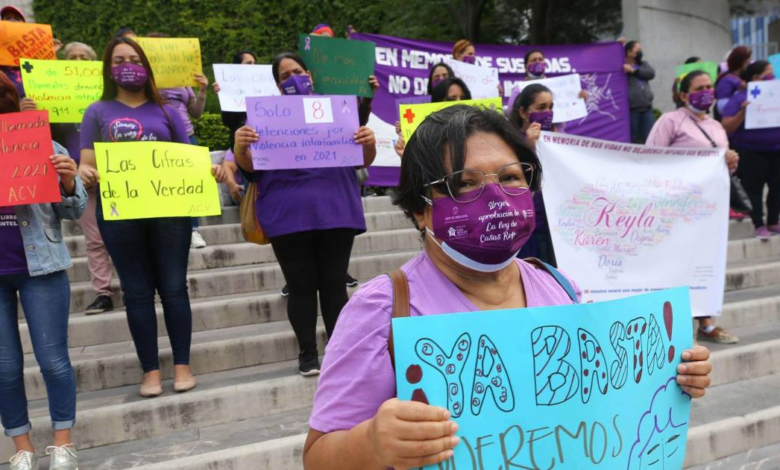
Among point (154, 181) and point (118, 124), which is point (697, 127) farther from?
point (118, 124)

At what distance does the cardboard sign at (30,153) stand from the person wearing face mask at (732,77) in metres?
6.24

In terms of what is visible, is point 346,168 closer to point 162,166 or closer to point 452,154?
point 162,166

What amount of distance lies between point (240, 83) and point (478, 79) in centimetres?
274

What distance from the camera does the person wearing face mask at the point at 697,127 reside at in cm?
488

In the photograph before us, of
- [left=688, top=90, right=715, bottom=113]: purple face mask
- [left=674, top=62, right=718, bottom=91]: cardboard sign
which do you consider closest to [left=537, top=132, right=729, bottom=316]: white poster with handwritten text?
[left=688, top=90, right=715, bottom=113]: purple face mask

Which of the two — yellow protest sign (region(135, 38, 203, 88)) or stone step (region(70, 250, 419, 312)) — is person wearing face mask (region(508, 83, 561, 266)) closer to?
stone step (region(70, 250, 419, 312))

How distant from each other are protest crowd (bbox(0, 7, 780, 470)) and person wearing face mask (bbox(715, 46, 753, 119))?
6.30 ft

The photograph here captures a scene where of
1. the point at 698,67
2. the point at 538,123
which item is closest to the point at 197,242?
the point at 538,123

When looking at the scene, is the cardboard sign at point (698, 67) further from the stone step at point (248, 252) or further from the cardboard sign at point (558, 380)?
the cardboard sign at point (558, 380)

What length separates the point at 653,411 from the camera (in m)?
1.56

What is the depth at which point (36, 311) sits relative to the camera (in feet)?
9.98

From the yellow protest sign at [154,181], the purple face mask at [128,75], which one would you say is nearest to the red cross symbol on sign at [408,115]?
the yellow protest sign at [154,181]

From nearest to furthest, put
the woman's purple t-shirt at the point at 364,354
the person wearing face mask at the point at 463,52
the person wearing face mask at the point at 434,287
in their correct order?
the person wearing face mask at the point at 434,287
the woman's purple t-shirt at the point at 364,354
the person wearing face mask at the point at 463,52

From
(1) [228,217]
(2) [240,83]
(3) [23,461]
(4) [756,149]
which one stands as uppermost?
(2) [240,83]
